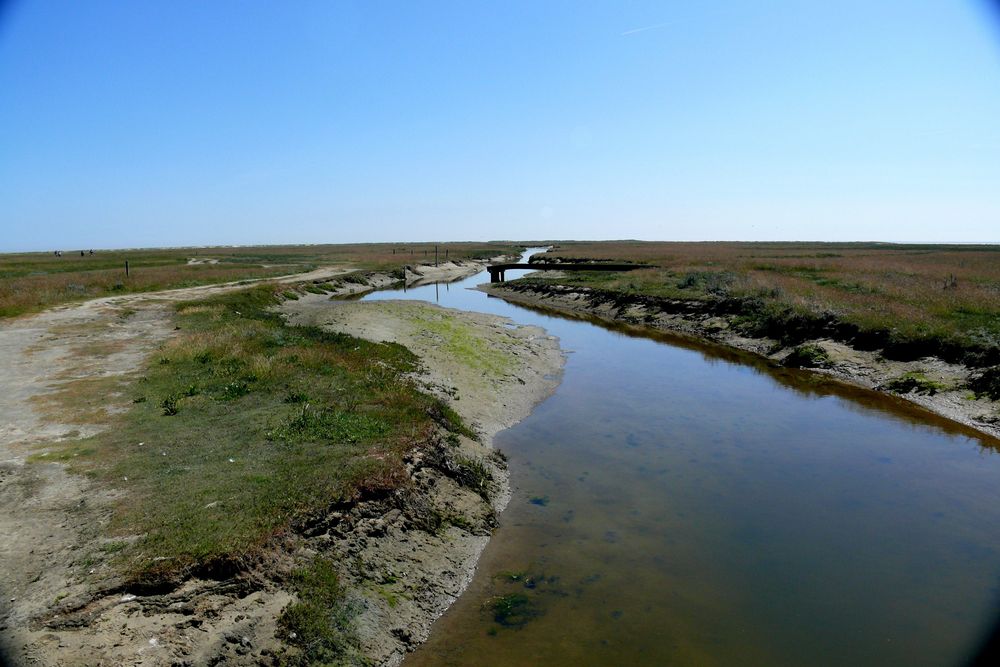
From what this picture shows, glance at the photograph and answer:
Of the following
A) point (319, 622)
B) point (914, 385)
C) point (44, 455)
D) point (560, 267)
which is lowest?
point (914, 385)

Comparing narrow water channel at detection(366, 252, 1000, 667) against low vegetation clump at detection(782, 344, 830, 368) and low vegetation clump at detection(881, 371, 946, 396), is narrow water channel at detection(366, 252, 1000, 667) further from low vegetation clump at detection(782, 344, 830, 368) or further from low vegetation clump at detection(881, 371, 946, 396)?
low vegetation clump at detection(782, 344, 830, 368)

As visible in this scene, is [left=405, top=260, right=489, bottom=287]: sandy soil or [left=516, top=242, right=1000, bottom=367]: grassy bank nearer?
[left=516, top=242, right=1000, bottom=367]: grassy bank

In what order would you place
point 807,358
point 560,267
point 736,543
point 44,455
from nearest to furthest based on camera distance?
1. point 44,455
2. point 736,543
3. point 807,358
4. point 560,267

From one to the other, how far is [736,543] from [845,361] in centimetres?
1812

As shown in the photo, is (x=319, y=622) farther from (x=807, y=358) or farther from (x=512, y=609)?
(x=807, y=358)

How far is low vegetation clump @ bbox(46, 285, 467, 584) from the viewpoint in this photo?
25.6 ft

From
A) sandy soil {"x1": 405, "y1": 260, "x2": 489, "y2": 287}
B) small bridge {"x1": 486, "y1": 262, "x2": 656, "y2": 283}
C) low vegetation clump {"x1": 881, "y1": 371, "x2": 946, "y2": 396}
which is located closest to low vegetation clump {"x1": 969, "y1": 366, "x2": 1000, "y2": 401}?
low vegetation clump {"x1": 881, "y1": 371, "x2": 946, "y2": 396}

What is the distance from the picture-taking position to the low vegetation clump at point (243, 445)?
25.6ft

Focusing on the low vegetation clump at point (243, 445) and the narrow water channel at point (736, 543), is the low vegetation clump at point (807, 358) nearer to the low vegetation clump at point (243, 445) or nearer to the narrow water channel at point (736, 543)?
the narrow water channel at point (736, 543)

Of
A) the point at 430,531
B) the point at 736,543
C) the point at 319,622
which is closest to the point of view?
the point at 319,622

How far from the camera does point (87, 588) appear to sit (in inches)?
266

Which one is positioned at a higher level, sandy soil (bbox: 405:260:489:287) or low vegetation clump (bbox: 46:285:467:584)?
sandy soil (bbox: 405:260:489:287)

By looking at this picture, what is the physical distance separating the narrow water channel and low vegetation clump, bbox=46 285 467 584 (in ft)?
9.32

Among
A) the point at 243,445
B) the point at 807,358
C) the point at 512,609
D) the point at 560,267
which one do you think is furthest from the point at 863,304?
the point at 560,267
